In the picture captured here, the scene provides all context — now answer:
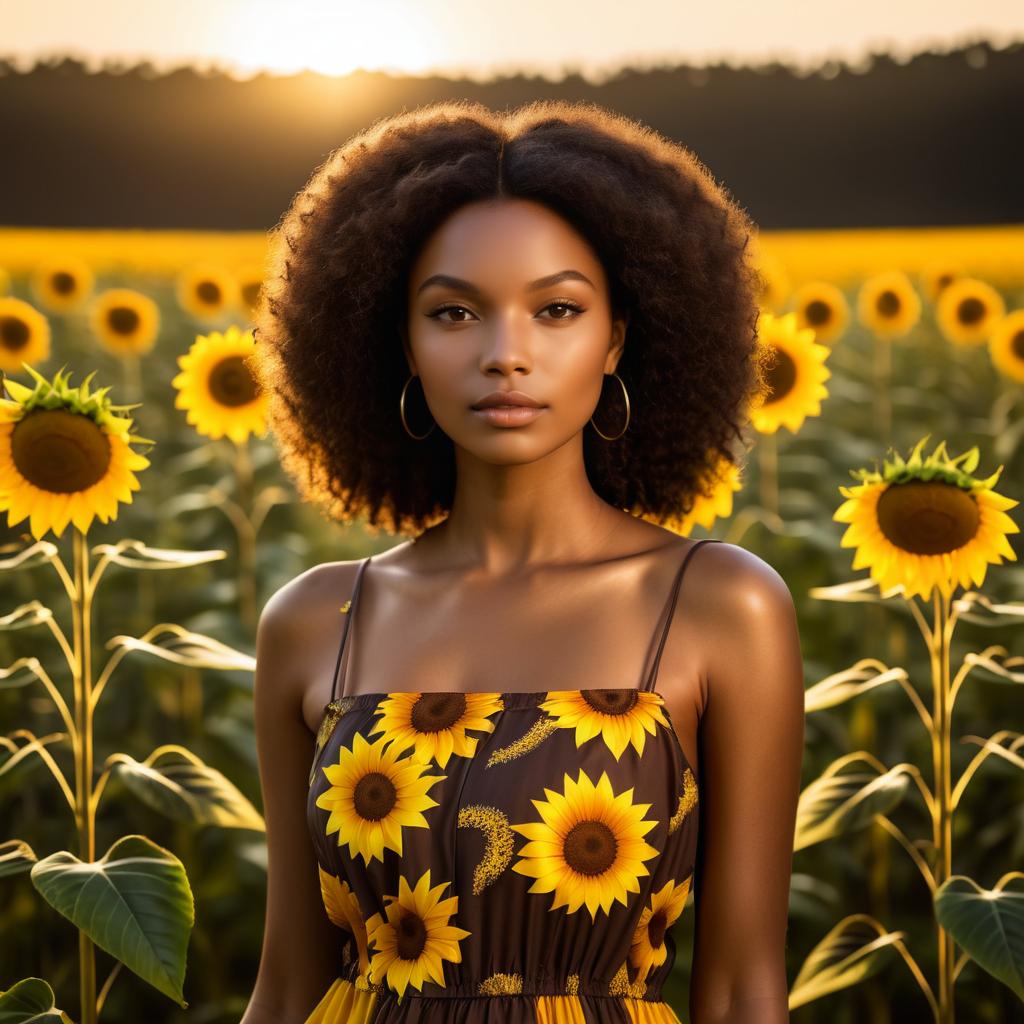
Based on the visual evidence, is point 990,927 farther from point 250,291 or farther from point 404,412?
point 250,291

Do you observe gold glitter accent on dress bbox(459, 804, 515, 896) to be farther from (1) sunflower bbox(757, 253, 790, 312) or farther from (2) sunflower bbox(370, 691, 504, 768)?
(1) sunflower bbox(757, 253, 790, 312)

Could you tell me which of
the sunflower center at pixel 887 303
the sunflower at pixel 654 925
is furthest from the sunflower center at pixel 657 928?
the sunflower center at pixel 887 303

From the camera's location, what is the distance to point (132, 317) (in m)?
3.54

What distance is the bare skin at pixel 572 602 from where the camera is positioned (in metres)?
1.65

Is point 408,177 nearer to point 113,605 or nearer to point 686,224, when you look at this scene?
point 686,224

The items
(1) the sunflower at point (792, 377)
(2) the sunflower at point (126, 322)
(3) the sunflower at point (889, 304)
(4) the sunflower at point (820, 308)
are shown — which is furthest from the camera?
(2) the sunflower at point (126, 322)

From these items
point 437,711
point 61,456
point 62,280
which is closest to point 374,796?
point 437,711

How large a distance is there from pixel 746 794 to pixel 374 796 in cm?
38

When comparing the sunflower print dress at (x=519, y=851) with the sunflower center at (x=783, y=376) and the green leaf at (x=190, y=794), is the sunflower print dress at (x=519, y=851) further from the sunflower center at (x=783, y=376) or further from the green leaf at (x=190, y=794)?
the sunflower center at (x=783, y=376)

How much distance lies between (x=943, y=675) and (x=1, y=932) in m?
1.72

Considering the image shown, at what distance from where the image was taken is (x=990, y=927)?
72.0 inches

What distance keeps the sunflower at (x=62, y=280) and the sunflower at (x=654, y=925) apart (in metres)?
2.20

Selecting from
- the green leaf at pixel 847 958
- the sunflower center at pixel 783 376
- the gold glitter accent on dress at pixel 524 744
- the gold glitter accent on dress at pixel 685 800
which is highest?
the sunflower center at pixel 783 376

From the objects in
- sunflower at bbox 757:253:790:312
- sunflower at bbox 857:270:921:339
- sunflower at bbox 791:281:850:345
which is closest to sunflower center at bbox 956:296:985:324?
sunflower at bbox 857:270:921:339
